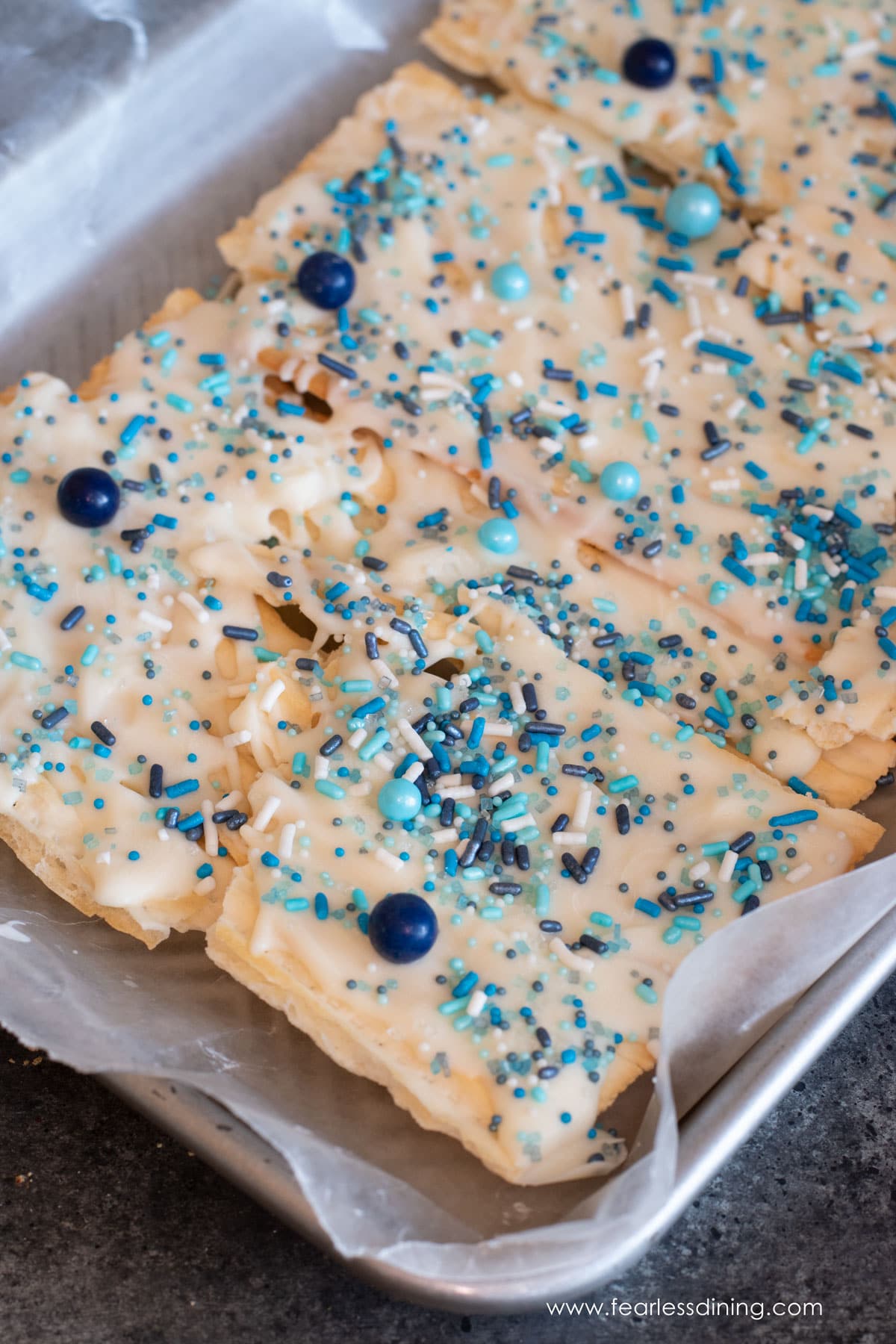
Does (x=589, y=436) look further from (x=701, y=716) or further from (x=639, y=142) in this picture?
(x=639, y=142)

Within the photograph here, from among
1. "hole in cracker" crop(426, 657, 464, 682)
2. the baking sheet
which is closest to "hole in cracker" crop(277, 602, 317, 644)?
"hole in cracker" crop(426, 657, 464, 682)

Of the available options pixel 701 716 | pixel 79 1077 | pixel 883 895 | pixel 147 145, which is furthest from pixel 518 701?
pixel 147 145

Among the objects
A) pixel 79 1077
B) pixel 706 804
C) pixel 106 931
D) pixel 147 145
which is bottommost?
pixel 79 1077

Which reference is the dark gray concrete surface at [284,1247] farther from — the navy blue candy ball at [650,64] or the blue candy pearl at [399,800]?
the navy blue candy ball at [650,64]

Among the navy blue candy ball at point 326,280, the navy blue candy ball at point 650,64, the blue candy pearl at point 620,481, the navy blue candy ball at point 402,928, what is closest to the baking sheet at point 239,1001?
the navy blue candy ball at point 402,928

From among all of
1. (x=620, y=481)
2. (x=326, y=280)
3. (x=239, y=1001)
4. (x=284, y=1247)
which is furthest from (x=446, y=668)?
(x=284, y=1247)

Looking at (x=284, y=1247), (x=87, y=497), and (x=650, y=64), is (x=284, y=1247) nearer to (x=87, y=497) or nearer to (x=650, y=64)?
(x=87, y=497)

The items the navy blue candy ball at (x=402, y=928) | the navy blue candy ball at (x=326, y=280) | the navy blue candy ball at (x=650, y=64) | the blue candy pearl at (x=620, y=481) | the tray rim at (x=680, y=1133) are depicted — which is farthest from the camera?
the navy blue candy ball at (x=650, y=64)
